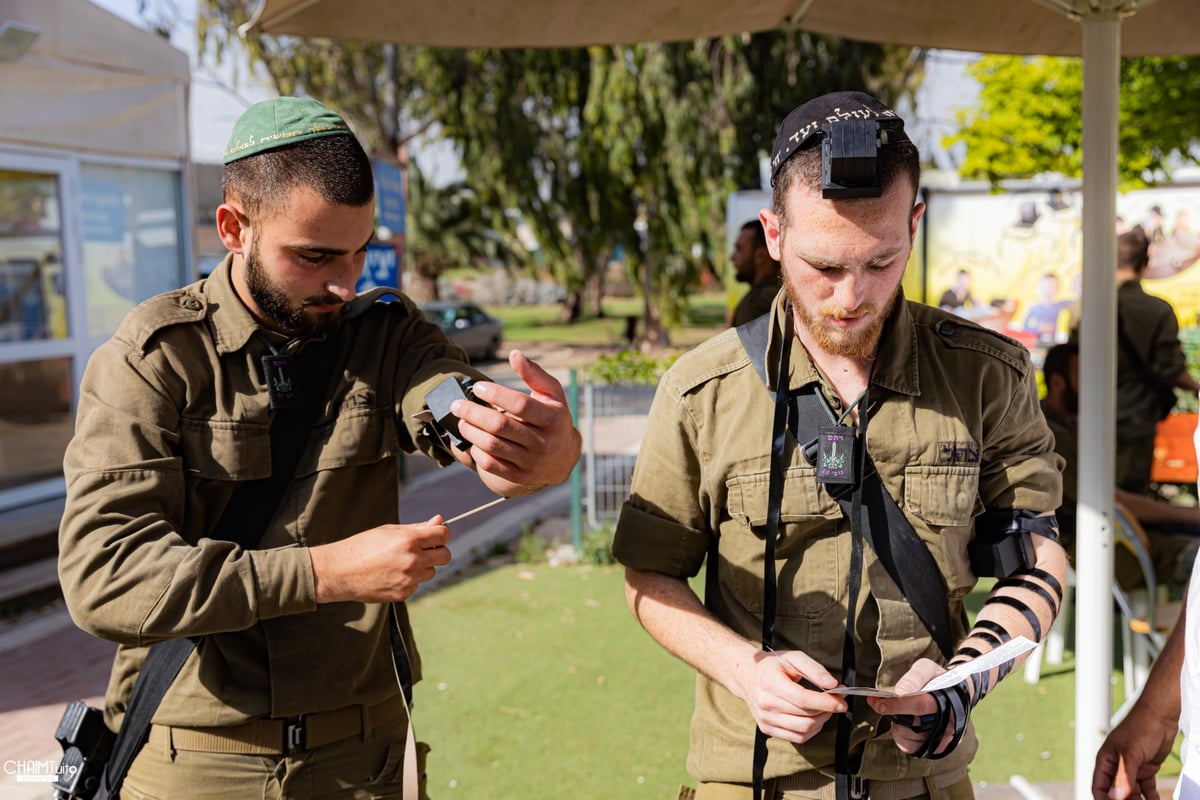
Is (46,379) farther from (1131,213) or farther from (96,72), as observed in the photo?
(1131,213)

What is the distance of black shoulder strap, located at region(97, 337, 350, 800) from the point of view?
6.61ft

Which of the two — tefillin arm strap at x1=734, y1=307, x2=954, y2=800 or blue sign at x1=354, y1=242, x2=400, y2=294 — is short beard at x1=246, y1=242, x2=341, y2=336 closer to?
tefillin arm strap at x1=734, y1=307, x2=954, y2=800

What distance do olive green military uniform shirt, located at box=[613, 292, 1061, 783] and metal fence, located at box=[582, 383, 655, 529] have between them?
18.2ft

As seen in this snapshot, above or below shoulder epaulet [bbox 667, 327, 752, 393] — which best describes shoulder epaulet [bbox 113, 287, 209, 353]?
above

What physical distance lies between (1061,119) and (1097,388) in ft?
30.7

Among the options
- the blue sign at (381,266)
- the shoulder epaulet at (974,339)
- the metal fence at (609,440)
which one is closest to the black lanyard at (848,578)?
the shoulder epaulet at (974,339)

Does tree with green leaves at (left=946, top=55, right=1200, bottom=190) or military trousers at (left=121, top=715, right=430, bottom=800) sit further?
tree with green leaves at (left=946, top=55, right=1200, bottom=190)

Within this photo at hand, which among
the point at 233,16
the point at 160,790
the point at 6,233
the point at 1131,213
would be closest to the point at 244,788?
the point at 160,790

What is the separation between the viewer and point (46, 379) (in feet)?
28.4

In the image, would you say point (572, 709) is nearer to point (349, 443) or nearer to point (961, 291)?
point (349, 443)

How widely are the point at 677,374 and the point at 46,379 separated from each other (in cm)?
813

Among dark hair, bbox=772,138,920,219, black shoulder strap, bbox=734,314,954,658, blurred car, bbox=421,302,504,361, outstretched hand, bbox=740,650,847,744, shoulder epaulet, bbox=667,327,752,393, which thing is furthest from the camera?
blurred car, bbox=421,302,504,361

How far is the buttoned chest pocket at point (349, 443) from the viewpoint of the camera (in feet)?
6.81

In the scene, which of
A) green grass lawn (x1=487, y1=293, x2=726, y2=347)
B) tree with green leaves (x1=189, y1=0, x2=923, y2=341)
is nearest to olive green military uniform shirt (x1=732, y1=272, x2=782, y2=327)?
tree with green leaves (x1=189, y1=0, x2=923, y2=341)
